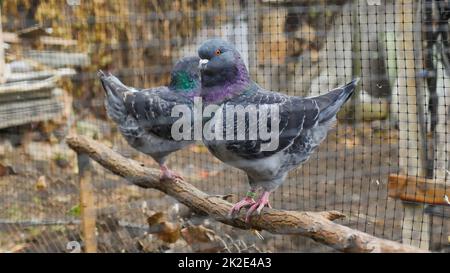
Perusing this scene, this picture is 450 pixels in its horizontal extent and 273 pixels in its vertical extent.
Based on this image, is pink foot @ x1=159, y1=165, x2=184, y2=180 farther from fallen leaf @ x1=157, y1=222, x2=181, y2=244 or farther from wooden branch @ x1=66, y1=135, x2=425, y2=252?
fallen leaf @ x1=157, y1=222, x2=181, y2=244

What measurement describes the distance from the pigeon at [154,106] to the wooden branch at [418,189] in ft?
2.28

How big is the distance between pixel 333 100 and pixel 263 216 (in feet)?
1.09

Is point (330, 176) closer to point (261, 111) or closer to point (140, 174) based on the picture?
point (140, 174)

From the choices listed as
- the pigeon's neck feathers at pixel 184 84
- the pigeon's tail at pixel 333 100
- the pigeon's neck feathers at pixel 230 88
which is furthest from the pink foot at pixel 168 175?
the pigeon's tail at pixel 333 100

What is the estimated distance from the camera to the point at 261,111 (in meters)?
1.37

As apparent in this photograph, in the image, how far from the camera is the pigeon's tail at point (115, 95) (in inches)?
65.6

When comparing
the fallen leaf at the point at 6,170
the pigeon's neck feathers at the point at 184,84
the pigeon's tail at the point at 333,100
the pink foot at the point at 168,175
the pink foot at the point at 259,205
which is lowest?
the fallen leaf at the point at 6,170

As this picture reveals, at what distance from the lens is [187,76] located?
160 centimetres

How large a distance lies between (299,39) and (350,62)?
252mm

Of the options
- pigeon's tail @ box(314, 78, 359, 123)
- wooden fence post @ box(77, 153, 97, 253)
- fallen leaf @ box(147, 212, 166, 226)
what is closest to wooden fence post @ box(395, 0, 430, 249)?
pigeon's tail @ box(314, 78, 359, 123)

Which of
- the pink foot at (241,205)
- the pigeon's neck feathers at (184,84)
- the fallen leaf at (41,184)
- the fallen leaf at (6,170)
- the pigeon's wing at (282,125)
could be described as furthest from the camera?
the fallen leaf at (6,170)

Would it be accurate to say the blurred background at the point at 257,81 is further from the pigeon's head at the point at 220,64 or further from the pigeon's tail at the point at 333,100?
the pigeon's head at the point at 220,64

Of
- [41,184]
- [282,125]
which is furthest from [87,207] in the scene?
[282,125]

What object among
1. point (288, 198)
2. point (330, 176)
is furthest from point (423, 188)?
point (288, 198)
